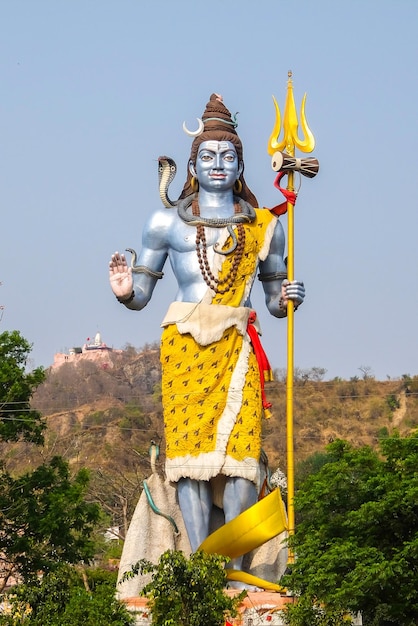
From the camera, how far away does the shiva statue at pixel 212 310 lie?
16.2 metres

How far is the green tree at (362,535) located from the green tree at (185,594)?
125cm

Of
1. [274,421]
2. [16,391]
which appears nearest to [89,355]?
[274,421]

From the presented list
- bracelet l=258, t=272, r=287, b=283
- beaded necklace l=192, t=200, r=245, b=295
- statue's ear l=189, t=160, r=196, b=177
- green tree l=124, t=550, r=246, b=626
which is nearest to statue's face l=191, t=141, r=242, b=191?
statue's ear l=189, t=160, r=196, b=177

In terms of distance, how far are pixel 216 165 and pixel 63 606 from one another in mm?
5176

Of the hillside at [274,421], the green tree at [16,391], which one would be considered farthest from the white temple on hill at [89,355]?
the green tree at [16,391]

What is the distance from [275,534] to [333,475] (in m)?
1.22

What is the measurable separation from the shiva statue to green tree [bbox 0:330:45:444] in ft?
8.35

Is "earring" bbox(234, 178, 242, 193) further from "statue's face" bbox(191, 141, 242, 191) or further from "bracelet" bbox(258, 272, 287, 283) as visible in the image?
"bracelet" bbox(258, 272, 287, 283)

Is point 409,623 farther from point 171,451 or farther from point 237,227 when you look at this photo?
point 237,227

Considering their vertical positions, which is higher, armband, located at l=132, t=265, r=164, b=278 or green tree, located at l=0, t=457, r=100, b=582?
armband, located at l=132, t=265, r=164, b=278

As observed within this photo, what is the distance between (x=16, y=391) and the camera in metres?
18.5

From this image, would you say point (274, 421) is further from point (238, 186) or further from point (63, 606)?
point (63, 606)

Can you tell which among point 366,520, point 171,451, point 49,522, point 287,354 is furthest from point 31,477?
point 366,520

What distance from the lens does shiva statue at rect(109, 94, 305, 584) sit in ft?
53.2
